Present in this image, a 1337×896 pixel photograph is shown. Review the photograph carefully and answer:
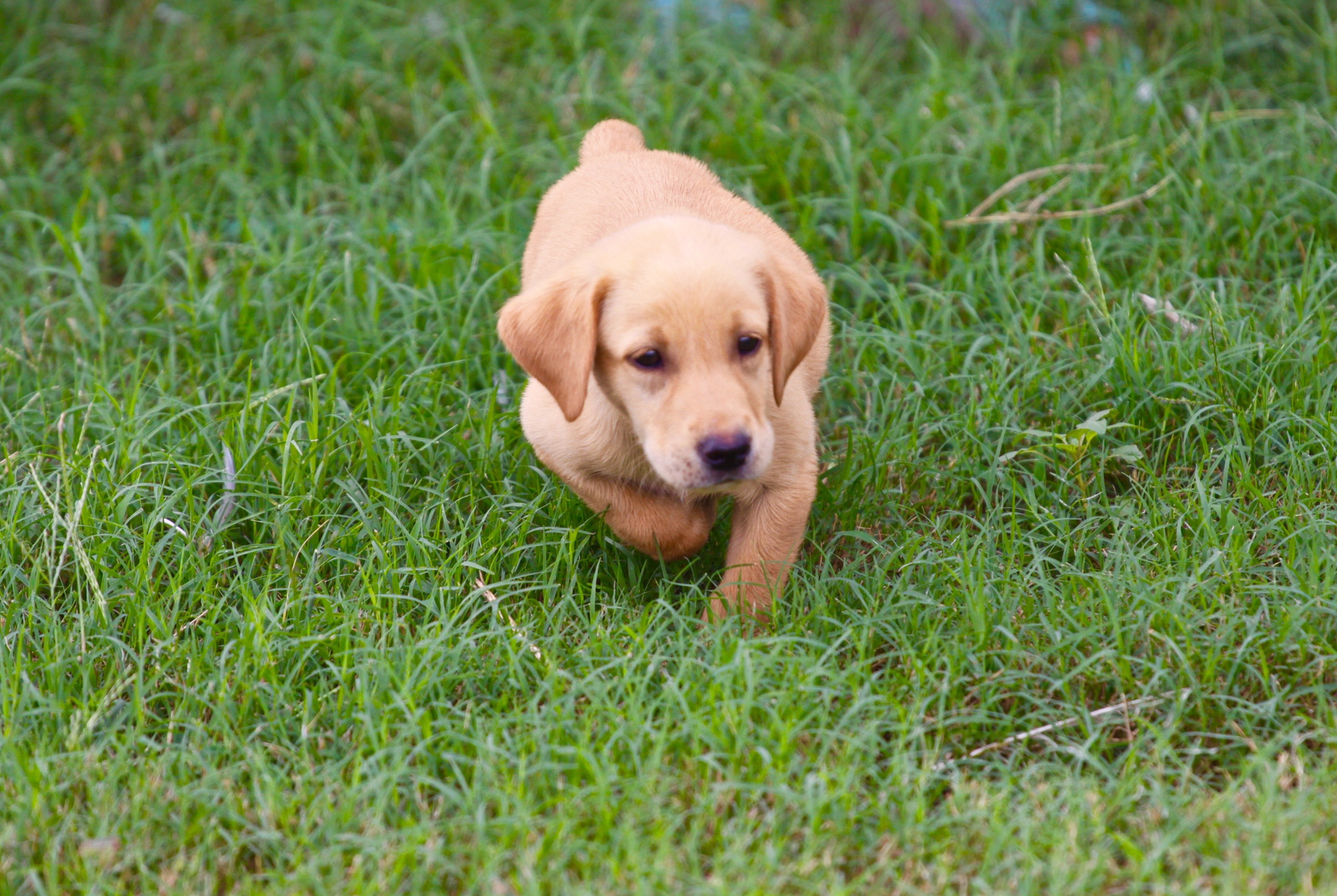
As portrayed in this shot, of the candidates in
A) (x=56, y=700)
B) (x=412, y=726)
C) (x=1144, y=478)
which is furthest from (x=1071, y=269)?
(x=56, y=700)

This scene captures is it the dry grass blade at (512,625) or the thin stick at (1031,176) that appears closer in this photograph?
the dry grass blade at (512,625)

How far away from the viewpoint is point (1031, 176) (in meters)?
5.13

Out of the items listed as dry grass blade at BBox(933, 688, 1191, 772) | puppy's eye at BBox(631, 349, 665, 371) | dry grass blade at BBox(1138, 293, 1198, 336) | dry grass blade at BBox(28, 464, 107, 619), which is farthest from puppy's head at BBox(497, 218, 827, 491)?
dry grass blade at BBox(1138, 293, 1198, 336)

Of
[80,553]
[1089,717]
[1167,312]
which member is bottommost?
[80,553]

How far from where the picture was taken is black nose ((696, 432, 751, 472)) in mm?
3105

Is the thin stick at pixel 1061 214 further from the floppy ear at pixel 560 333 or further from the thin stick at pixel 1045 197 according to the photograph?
the floppy ear at pixel 560 333

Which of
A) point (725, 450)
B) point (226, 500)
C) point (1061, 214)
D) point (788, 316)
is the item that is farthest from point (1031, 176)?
point (226, 500)

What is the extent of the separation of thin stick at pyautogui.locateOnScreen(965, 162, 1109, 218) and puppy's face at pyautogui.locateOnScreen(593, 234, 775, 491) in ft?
6.74

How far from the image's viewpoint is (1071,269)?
4.87 metres

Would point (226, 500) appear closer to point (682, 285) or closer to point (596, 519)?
point (596, 519)

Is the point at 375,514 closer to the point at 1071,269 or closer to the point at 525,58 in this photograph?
the point at 1071,269

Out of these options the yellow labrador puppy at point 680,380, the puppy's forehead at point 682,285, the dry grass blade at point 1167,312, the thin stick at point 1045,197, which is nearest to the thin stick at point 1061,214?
the thin stick at point 1045,197

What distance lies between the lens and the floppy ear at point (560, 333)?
10.8 feet

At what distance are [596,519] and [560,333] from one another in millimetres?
755
